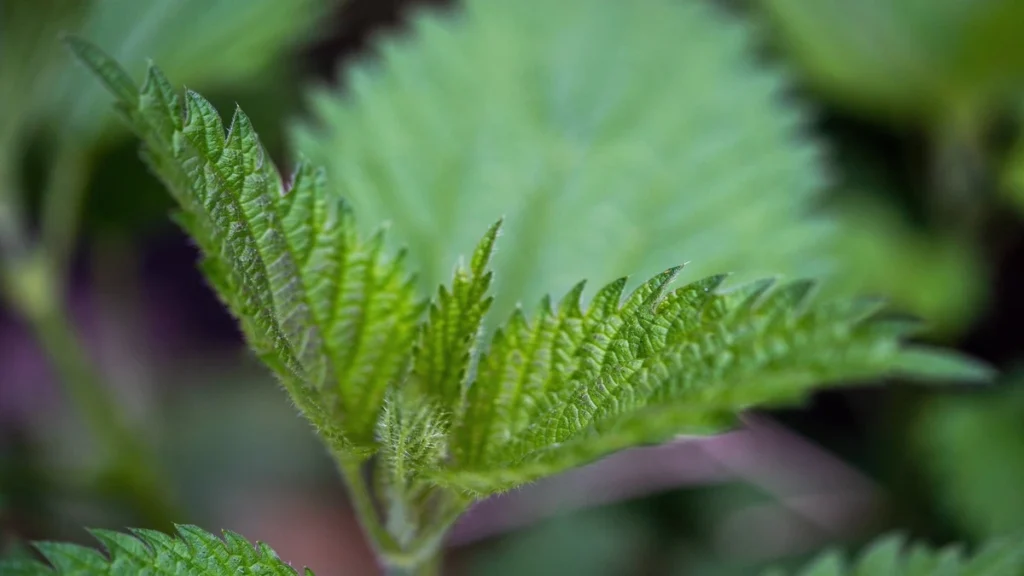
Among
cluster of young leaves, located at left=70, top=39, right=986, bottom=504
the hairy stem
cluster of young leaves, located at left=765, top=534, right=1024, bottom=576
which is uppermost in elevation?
cluster of young leaves, located at left=70, top=39, right=986, bottom=504

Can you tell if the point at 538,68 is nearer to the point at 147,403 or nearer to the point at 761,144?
the point at 761,144

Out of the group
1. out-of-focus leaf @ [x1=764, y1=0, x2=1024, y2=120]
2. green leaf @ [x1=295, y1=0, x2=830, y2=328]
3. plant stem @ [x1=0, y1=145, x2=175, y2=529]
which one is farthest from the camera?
out-of-focus leaf @ [x1=764, y1=0, x2=1024, y2=120]

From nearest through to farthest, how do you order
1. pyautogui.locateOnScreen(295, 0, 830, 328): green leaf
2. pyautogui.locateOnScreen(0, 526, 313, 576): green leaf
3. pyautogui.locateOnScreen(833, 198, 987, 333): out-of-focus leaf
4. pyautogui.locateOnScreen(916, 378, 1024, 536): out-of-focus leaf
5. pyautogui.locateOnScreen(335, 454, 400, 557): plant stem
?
pyautogui.locateOnScreen(0, 526, 313, 576): green leaf, pyautogui.locateOnScreen(335, 454, 400, 557): plant stem, pyautogui.locateOnScreen(295, 0, 830, 328): green leaf, pyautogui.locateOnScreen(916, 378, 1024, 536): out-of-focus leaf, pyautogui.locateOnScreen(833, 198, 987, 333): out-of-focus leaf

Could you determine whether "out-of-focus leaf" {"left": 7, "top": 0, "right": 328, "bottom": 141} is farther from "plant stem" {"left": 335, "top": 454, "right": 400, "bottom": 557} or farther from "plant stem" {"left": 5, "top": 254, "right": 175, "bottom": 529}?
"plant stem" {"left": 335, "top": 454, "right": 400, "bottom": 557}

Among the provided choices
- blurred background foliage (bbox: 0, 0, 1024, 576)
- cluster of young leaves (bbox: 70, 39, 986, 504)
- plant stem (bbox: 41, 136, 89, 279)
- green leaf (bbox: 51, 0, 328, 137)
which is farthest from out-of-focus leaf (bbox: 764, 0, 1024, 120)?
plant stem (bbox: 41, 136, 89, 279)

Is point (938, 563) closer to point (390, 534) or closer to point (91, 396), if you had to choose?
point (390, 534)

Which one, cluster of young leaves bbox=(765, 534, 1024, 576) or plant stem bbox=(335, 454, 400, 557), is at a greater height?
plant stem bbox=(335, 454, 400, 557)
